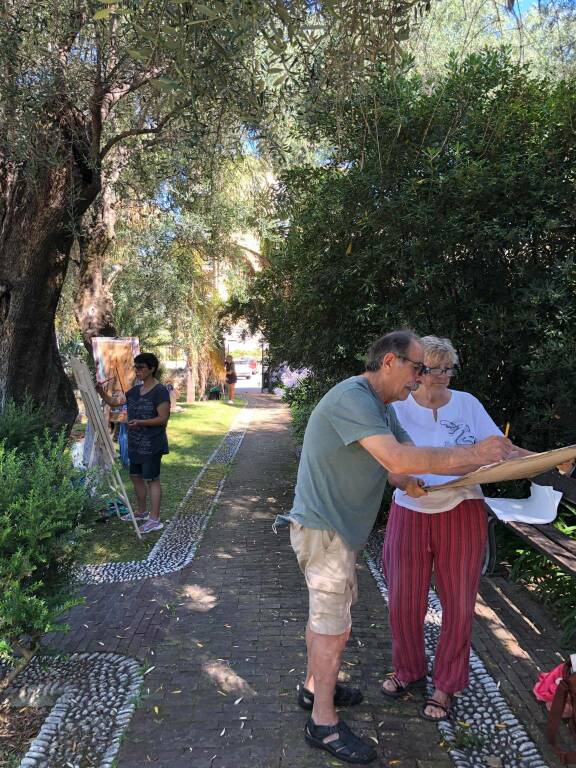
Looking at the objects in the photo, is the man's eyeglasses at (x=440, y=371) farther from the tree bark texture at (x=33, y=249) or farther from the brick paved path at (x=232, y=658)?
the tree bark texture at (x=33, y=249)

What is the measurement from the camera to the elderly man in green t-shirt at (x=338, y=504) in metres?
2.68

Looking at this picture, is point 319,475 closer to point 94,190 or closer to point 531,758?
point 531,758

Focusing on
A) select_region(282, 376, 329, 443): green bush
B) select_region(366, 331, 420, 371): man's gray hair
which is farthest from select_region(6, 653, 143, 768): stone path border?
select_region(282, 376, 329, 443): green bush

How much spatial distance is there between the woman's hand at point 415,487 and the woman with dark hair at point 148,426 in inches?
149

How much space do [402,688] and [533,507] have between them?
5.74ft

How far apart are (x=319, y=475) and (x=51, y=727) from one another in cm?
183

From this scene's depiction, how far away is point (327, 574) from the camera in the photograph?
9.04 ft

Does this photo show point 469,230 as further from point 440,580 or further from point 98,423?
point 98,423

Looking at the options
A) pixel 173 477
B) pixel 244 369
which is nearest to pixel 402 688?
pixel 173 477

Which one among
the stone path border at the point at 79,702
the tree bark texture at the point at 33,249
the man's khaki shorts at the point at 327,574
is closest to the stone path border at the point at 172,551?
the stone path border at the point at 79,702

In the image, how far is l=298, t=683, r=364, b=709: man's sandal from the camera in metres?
3.10

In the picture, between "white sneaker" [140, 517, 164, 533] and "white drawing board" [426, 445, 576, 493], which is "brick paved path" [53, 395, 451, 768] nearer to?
"white sneaker" [140, 517, 164, 533]

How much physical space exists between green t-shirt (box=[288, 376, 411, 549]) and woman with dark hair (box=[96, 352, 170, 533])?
3.73m

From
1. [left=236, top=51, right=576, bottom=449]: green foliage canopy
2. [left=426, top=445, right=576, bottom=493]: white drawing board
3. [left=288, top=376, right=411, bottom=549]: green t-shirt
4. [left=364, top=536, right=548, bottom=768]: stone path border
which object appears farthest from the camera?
[left=236, top=51, right=576, bottom=449]: green foliage canopy
